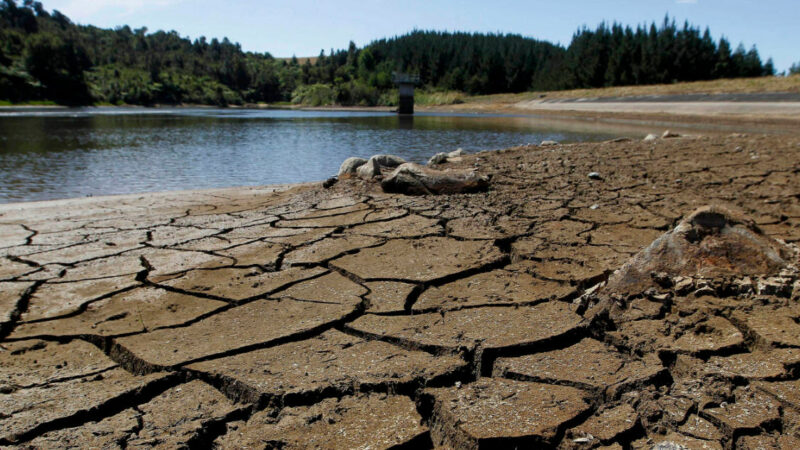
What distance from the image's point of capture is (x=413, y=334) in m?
2.09

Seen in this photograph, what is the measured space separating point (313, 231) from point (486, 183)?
190cm

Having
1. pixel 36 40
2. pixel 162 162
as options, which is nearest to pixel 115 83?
pixel 36 40

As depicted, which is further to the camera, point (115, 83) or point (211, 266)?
point (115, 83)

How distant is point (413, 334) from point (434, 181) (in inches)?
111

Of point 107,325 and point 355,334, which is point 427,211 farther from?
point 107,325

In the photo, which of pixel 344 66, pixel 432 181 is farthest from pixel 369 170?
pixel 344 66

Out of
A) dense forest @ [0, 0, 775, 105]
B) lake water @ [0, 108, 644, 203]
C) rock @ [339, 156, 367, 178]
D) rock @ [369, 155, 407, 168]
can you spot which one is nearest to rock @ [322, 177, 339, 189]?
rock @ [339, 156, 367, 178]

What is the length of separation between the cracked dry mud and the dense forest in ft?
180

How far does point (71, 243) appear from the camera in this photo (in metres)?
3.78

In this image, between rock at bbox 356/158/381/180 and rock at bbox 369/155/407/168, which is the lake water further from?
rock at bbox 356/158/381/180

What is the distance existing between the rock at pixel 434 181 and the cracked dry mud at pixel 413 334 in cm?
83

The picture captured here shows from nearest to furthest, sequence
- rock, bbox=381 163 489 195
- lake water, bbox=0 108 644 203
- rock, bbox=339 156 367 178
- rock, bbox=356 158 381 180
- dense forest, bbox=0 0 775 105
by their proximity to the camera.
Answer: rock, bbox=381 163 489 195, rock, bbox=356 158 381 180, rock, bbox=339 156 367 178, lake water, bbox=0 108 644 203, dense forest, bbox=0 0 775 105

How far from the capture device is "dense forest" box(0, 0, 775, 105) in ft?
169

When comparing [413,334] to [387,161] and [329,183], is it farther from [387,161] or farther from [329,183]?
[387,161]
